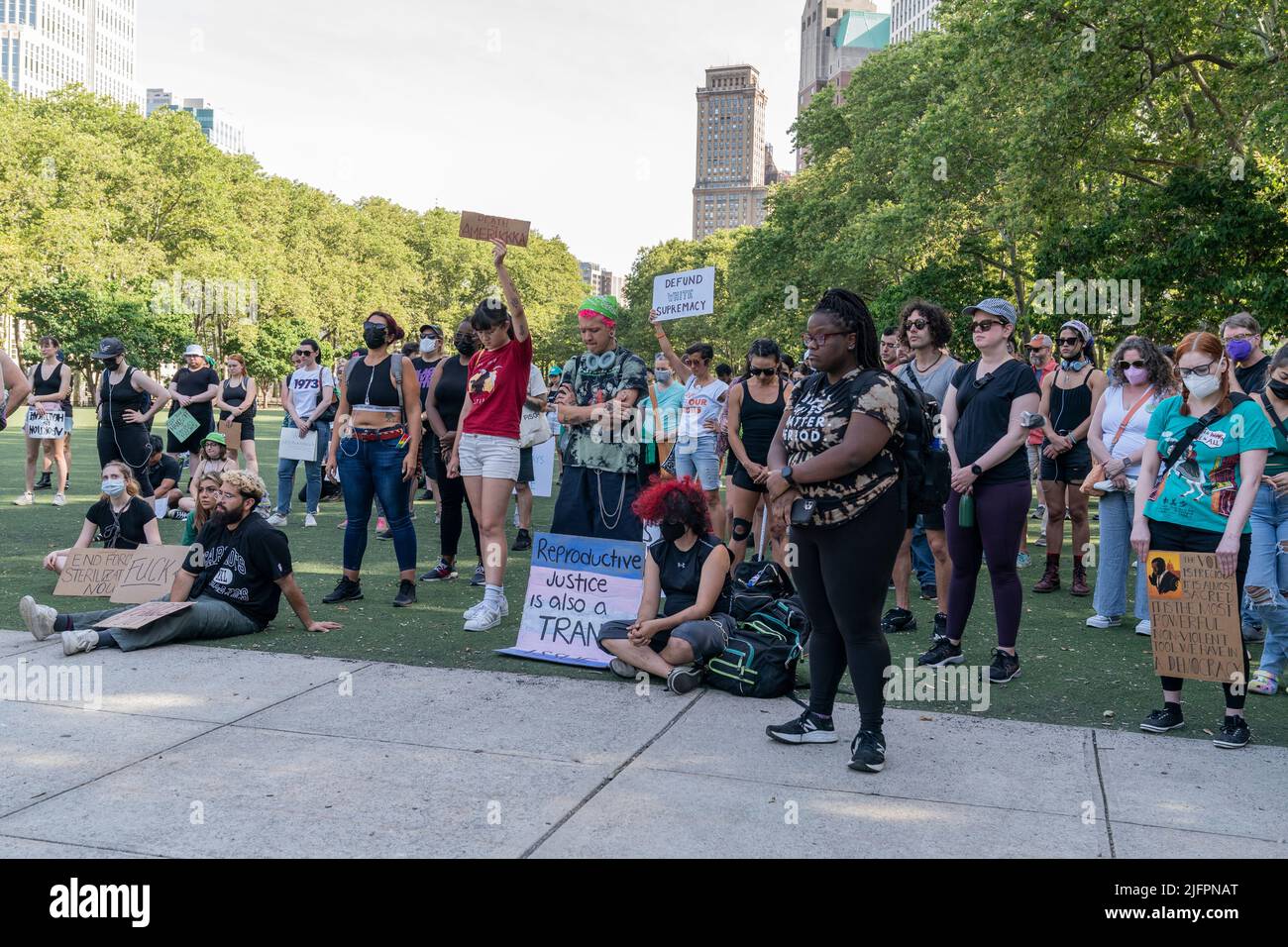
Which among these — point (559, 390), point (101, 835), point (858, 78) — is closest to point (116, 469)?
point (559, 390)

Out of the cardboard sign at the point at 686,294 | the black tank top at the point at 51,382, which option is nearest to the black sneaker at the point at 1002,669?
the cardboard sign at the point at 686,294

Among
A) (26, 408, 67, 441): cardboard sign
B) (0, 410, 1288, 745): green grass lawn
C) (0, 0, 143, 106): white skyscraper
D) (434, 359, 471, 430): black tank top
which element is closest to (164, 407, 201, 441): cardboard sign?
(0, 410, 1288, 745): green grass lawn

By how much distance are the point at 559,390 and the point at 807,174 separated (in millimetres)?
41736

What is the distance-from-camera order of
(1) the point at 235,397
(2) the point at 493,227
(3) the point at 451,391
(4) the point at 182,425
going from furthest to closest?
(1) the point at 235,397 → (4) the point at 182,425 → (3) the point at 451,391 → (2) the point at 493,227

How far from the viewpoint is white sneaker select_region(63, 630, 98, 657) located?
5812 millimetres

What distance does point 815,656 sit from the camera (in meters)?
4.69

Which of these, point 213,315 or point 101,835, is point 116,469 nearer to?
point 101,835

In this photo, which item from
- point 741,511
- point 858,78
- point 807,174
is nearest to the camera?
point 741,511

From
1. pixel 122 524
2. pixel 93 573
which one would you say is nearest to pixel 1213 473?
pixel 93 573

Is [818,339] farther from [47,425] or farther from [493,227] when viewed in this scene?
[47,425]

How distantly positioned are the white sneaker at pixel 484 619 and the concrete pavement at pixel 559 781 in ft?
4.00

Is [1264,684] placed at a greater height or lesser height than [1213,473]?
lesser

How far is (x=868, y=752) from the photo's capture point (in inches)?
172

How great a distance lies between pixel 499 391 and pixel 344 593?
5.70 feet
